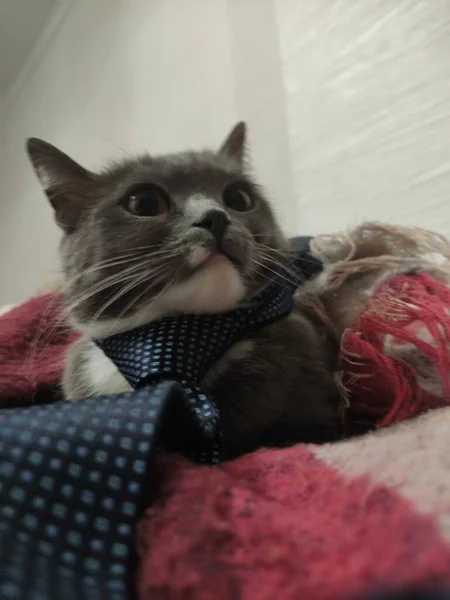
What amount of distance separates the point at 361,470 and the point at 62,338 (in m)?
0.77

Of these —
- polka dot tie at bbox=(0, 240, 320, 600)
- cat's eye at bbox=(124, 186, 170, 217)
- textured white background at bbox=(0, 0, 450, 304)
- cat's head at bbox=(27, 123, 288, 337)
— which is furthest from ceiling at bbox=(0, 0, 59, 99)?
polka dot tie at bbox=(0, 240, 320, 600)

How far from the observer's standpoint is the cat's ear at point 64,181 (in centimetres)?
80

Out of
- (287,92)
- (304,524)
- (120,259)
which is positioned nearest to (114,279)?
(120,259)

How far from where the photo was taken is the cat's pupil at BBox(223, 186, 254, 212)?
0.79 meters

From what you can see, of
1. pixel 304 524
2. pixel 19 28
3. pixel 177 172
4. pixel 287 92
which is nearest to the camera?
pixel 304 524

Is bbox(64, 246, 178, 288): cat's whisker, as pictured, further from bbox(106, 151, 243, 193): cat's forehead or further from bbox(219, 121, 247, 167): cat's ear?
bbox(219, 121, 247, 167): cat's ear

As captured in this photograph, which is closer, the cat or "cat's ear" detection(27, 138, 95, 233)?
the cat

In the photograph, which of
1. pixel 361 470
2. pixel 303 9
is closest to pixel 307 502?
pixel 361 470

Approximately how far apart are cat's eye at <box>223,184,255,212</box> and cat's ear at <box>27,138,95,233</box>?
0.64 ft

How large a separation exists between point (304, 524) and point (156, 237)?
1.35 ft

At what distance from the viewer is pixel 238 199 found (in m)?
0.81

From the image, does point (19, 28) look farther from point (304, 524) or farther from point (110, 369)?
point (304, 524)

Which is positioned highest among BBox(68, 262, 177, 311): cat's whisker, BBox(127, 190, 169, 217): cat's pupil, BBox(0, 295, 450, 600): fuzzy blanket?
BBox(127, 190, 169, 217): cat's pupil

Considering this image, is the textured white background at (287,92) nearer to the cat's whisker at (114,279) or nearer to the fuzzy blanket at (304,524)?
the cat's whisker at (114,279)
